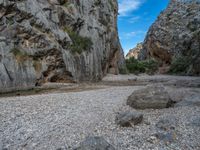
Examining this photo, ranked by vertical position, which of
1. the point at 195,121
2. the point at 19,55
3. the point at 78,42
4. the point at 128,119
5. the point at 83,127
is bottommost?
the point at 195,121

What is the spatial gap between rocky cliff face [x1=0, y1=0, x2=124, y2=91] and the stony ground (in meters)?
9.49

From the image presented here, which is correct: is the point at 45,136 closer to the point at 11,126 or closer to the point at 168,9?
the point at 11,126

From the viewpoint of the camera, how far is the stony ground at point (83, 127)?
8562 millimetres

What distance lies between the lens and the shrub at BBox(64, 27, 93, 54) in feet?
109

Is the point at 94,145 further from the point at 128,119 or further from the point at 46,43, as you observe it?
the point at 46,43

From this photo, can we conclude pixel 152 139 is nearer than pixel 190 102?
Yes

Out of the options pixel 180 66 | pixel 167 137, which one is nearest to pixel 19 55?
pixel 167 137

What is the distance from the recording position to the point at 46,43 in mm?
27469

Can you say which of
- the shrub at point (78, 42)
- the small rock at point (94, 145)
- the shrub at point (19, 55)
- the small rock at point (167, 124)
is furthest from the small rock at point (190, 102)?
the shrub at point (78, 42)

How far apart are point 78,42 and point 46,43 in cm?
801

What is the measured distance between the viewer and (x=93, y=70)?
124 feet

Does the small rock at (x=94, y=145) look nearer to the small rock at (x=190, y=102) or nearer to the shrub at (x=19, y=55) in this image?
the small rock at (x=190, y=102)

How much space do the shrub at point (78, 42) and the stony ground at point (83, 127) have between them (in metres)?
19.7

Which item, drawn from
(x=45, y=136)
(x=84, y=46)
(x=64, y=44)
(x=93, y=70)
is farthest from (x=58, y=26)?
(x=45, y=136)
